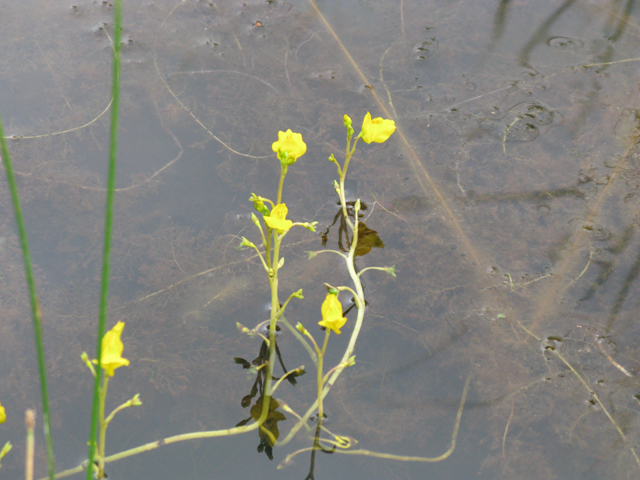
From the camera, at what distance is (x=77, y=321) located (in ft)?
5.01

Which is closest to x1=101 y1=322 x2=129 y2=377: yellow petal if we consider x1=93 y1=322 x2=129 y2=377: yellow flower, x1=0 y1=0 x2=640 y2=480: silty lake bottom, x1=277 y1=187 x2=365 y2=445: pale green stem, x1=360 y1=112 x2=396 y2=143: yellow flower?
x1=93 y1=322 x2=129 y2=377: yellow flower

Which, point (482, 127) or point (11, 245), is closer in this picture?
point (11, 245)

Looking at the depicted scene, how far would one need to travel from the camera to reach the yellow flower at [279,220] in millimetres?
1381

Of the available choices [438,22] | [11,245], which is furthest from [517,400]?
[438,22]

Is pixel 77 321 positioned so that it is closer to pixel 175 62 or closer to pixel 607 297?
pixel 175 62

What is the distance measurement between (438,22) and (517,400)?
170 cm

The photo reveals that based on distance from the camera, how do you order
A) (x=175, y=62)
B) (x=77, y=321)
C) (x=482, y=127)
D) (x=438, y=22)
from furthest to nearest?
(x=438, y=22), (x=175, y=62), (x=482, y=127), (x=77, y=321)

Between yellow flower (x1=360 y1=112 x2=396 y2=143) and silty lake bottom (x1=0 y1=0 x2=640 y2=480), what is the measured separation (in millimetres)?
210

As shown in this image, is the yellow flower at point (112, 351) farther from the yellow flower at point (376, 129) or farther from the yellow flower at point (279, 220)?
the yellow flower at point (376, 129)

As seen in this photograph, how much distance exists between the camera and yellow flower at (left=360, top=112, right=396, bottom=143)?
171 centimetres

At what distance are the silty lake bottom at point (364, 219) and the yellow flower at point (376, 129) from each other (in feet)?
0.69

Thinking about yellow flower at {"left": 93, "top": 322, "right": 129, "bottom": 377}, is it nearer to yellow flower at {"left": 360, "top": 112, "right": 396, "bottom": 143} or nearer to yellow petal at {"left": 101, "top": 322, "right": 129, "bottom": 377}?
yellow petal at {"left": 101, "top": 322, "right": 129, "bottom": 377}

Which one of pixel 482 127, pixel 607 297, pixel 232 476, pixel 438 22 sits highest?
pixel 438 22

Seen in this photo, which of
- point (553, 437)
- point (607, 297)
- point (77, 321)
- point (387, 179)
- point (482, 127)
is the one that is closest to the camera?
point (553, 437)
